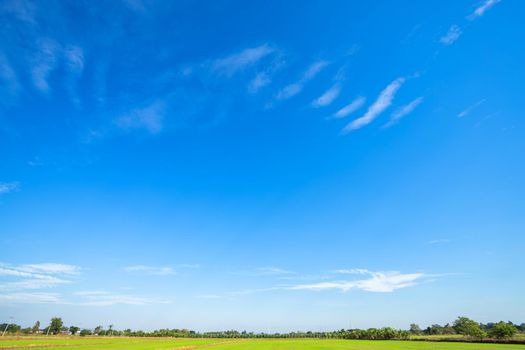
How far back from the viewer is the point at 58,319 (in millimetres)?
148500

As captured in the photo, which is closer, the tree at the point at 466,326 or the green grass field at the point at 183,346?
the green grass field at the point at 183,346

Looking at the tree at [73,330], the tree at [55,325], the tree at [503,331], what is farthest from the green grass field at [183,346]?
the tree at [73,330]

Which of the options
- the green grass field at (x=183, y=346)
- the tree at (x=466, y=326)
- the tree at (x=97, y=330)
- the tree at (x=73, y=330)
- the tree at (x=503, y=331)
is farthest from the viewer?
the tree at (x=97, y=330)

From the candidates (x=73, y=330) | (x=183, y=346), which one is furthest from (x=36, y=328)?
(x=183, y=346)

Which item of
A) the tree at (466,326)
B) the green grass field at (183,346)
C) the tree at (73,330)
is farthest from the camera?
the tree at (73,330)

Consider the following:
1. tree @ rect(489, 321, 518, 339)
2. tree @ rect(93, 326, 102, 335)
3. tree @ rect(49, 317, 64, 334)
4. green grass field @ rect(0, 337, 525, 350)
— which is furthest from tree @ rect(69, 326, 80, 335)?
tree @ rect(489, 321, 518, 339)

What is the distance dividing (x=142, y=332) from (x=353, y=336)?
109 metres

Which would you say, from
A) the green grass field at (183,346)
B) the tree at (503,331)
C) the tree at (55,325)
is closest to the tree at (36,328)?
the tree at (55,325)

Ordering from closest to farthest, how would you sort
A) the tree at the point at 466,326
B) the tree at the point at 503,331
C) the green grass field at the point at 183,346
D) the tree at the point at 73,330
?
1. the green grass field at the point at 183,346
2. the tree at the point at 503,331
3. the tree at the point at 466,326
4. the tree at the point at 73,330

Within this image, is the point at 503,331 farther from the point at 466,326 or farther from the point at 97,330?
the point at 97,330

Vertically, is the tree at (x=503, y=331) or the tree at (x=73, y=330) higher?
the tree at (x=503, y=331)

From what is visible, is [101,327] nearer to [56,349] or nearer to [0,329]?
[0,329]

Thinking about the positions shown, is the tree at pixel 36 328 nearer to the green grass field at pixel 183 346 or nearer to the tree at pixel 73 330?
the tree at pixel 73 330

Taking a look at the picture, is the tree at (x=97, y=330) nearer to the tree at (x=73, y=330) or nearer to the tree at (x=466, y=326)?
the tree at (x=73, y=330)
